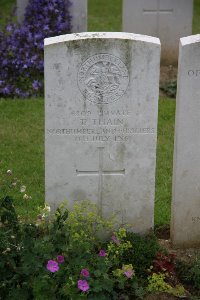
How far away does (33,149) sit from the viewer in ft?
26.0

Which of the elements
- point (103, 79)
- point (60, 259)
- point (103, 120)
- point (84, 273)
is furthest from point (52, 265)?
point (103, 79)

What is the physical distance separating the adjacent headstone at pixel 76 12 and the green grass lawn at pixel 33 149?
1.77 meters

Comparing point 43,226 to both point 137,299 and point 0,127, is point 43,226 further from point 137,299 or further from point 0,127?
point 0,127

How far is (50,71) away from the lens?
Result: 5371 millimetres

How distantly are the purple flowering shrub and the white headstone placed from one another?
4.13 m

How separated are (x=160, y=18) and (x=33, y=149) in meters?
4.32

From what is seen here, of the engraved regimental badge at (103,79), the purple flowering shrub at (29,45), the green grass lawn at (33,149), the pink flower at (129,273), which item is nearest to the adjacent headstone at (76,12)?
the purple flowering shrub at (29,45)

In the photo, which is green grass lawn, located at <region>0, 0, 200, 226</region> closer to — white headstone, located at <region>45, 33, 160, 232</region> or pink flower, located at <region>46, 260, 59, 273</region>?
white headstone, located at <region>45, 33, 160, 232</region>

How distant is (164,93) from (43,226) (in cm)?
493

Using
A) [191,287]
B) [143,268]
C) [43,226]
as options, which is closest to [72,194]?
[43,226]

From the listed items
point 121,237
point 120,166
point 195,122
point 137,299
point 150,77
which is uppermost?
point 150,77

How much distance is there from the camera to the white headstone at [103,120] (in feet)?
17.6

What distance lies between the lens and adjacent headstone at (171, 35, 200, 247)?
17.9 ft

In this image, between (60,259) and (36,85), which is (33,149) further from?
(60,259)
